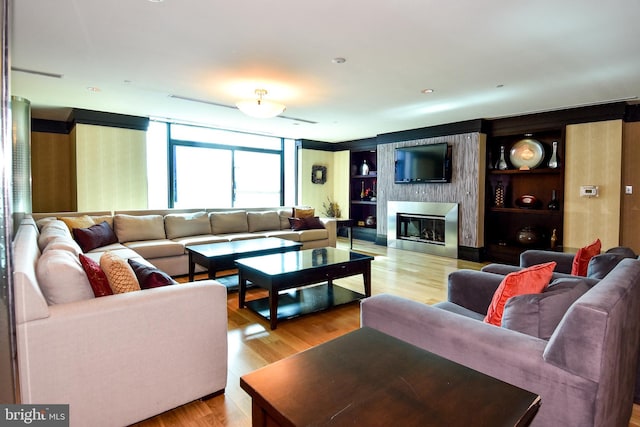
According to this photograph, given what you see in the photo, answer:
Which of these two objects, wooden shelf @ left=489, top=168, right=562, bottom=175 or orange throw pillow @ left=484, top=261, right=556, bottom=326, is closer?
orange throw pillow @ left=484, top=261, right=556, bottom=326

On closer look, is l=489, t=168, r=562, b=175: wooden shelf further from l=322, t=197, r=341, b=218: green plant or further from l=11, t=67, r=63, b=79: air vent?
l=11, t=67, r=63, b=79: air vent

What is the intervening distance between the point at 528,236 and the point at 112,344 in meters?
5.85

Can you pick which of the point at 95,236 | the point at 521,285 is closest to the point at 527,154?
the point at 521,285

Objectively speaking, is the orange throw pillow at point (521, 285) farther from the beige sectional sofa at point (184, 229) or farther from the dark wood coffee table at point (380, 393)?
the beige sectional sofa at point (184, 229)

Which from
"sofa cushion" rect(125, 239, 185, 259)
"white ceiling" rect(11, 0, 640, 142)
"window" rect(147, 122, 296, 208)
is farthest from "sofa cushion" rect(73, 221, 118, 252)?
"window" rect(147, 122, 296, 208)

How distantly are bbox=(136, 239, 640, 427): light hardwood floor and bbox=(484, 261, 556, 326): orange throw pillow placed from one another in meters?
0.94

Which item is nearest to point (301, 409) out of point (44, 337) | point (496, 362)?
point (496, 362)

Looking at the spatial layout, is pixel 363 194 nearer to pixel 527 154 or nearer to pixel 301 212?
pixel 301 212

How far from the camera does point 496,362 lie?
4.58ft

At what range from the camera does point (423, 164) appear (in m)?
6.63

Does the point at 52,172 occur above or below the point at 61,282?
above

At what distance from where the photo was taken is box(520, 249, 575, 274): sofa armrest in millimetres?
2812

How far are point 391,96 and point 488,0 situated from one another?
7.43ft

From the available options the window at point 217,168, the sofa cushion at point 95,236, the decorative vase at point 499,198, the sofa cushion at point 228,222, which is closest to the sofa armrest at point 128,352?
the sofa cushion at point 95,236
